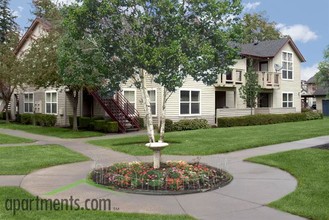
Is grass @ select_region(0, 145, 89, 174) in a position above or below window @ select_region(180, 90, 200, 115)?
below

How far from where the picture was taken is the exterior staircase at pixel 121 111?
22.6 meters

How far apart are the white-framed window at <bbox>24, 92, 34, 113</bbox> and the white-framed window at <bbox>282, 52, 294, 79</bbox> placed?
2286 centimetres

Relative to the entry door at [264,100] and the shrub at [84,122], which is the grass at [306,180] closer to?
the shrub at [84,122]

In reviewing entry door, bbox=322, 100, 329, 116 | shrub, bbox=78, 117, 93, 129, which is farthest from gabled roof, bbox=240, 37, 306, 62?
shrub, bbox=78, 117, 93, 129

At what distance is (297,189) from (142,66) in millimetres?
4383

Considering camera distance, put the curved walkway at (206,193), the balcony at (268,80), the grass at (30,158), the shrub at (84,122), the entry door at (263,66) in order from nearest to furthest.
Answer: the curved walkway at (206,193) → the grass at (30,158) → the shrub at (84,122) → the balcony at (268,80) → the entry door at (263,66)

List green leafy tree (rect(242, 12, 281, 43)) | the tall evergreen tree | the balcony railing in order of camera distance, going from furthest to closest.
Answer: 1. the tall evergreen tree
2. green leafy tree (rect(242, 12, 281, 43))
3. the balcony railing

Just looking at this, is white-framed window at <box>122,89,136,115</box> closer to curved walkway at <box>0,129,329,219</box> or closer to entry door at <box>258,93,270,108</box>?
entry door at <box>258,93,270,108</box>

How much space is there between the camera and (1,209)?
594 cm

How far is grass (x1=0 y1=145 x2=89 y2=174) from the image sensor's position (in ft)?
31.8

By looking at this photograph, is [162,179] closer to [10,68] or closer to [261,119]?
[261,119]

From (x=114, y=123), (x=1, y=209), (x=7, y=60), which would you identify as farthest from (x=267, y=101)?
(x=1, y=209)

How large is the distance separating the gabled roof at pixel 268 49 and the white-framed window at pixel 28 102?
19.0 metres

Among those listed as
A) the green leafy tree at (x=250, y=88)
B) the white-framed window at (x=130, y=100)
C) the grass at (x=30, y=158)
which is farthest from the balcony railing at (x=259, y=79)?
the grass at (x=30, y=158)
